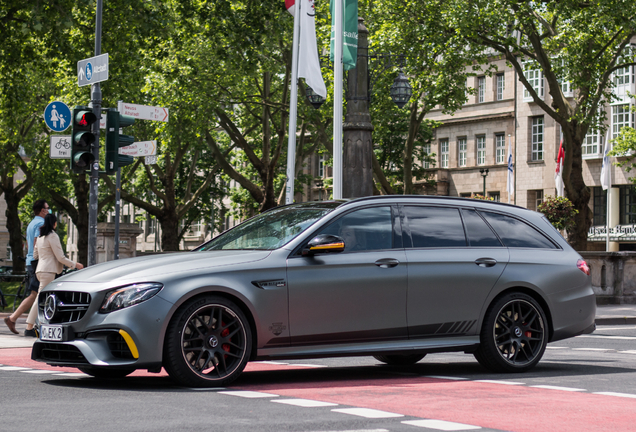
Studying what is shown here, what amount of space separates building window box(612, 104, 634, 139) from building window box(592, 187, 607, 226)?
3.26 m

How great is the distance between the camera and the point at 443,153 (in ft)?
208

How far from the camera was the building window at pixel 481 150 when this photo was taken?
198 ft

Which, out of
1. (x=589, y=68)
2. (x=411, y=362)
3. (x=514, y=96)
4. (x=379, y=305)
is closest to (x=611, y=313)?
(x=589, y=68)

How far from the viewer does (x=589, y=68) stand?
27.3 m

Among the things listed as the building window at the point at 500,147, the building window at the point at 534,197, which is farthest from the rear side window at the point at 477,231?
the building window at the point at 500,147

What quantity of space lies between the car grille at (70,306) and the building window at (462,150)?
181ft

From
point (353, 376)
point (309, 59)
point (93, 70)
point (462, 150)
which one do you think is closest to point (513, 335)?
point (353, 376)

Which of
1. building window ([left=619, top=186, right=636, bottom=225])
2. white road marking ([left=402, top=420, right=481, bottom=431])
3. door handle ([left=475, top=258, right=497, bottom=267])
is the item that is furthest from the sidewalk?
building window ([left=619, top=186, right=636, bottom=225])

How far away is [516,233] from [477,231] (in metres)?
0.52

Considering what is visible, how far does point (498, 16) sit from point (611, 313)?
34.7 ft

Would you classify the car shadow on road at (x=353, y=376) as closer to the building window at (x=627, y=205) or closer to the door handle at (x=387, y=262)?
the door handle at (x=387, y=262)

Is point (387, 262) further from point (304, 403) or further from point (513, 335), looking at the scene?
point (304, 403)

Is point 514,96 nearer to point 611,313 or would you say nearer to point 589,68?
point 589,68

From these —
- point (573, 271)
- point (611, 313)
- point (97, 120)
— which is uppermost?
point (97, 120)
